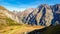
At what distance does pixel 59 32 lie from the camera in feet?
271

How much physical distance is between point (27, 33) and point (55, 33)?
3383 cm

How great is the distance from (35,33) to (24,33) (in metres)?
8.42

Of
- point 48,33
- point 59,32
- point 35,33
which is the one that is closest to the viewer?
point 59,32

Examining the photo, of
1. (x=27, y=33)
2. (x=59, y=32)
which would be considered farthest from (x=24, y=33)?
(x=59, y=32)

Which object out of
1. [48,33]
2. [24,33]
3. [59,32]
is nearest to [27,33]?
[24,33]

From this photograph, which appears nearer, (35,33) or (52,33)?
(52,33)

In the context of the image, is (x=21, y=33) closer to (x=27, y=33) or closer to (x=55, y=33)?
(x=27, y=33)

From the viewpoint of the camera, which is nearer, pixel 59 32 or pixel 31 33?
pixel 59 32

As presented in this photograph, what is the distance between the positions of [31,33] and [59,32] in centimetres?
3249

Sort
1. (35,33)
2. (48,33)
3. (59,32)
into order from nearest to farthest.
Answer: (59,32) → (48,33) → (35,33)

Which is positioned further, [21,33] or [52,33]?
[21,33]

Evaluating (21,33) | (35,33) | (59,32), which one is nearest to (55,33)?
(59,32)

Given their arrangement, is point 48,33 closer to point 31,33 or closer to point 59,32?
point 59,32

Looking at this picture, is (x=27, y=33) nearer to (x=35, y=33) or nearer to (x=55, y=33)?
(x=35, y=33)
